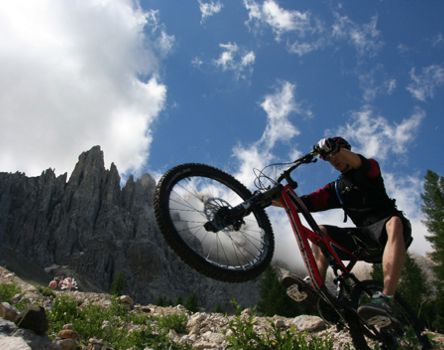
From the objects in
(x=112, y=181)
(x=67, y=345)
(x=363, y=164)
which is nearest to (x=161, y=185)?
(x=67, y=345)

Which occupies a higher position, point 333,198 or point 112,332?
point 333,198

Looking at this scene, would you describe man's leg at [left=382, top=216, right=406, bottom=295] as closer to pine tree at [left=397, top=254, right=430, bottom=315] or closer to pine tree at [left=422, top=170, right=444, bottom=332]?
pine tree at [left=422, top=170, right=444, bottom=332]

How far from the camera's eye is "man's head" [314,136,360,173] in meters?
5.53

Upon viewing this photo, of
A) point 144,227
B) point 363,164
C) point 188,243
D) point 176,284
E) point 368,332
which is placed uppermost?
point 144,227

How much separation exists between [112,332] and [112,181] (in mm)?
188539

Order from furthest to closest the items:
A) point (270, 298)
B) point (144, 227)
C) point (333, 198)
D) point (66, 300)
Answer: point (144, 227), point (270, 298), point (66, 300), point (333, 198)

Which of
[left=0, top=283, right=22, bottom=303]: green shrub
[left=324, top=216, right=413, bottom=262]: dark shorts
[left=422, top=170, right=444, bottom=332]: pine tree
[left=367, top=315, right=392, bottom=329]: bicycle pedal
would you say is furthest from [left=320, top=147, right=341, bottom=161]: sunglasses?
[left=422, top=170, right=444, bottom=332]: pine tree

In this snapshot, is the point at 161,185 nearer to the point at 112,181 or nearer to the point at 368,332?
the point at 368,332

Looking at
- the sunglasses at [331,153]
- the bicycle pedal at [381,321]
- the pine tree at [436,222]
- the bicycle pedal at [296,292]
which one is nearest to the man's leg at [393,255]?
the bicycle pedal at [381,321]

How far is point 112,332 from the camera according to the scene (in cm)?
711

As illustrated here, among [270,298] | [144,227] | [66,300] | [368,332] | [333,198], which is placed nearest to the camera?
[368,332]

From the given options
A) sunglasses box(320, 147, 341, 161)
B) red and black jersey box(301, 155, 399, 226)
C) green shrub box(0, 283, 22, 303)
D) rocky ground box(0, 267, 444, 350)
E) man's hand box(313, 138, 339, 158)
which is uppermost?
man's hand box(313, 138, 339, 158)

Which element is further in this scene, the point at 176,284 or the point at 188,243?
the point at 176,284

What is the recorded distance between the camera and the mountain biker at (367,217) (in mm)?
5324
